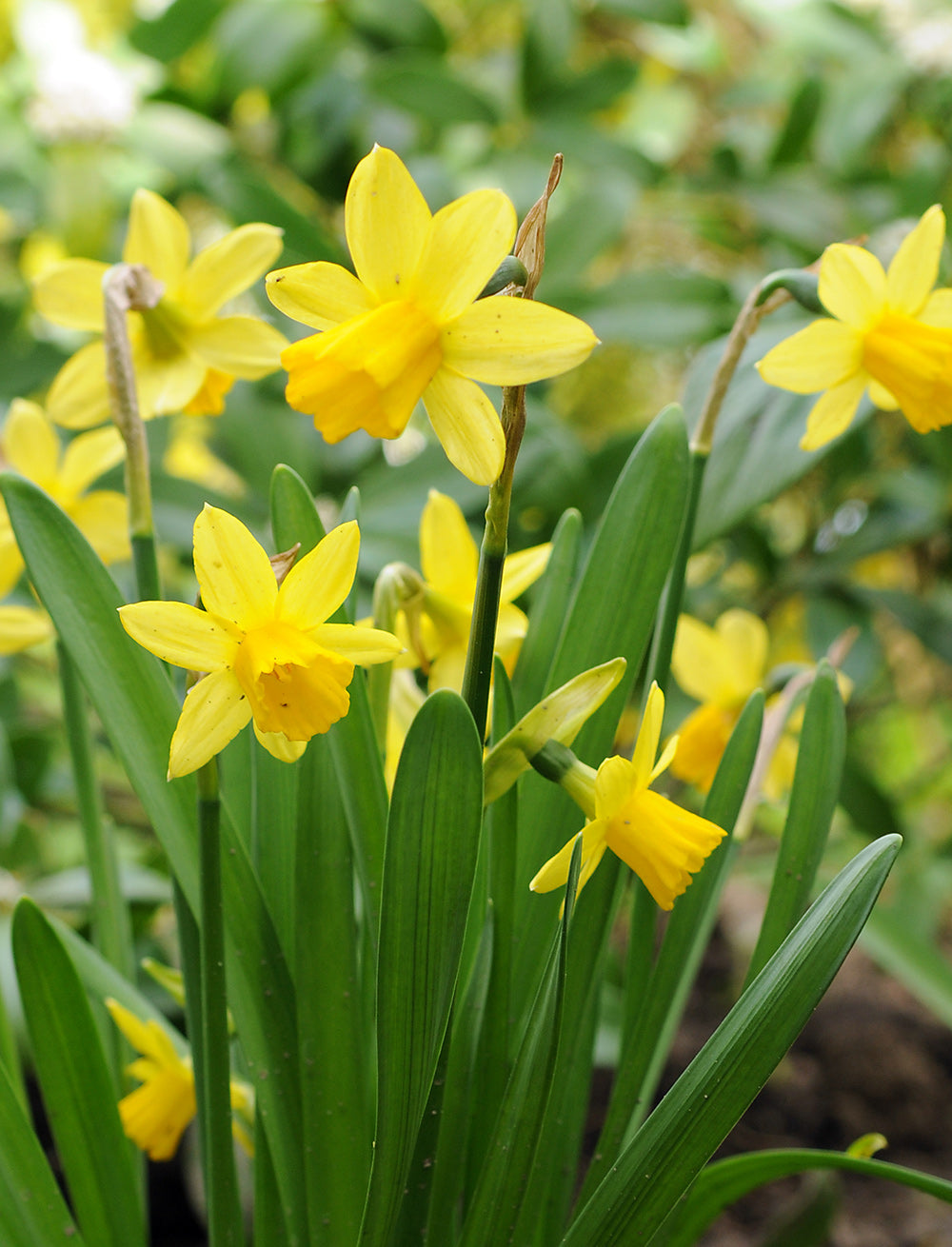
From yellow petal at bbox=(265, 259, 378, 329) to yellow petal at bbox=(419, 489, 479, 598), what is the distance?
5.7 inches

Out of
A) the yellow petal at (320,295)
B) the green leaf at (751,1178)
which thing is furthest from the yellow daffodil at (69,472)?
the green leaf at (751,1178)

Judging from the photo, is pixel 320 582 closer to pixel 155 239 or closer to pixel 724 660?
pixel 155 239

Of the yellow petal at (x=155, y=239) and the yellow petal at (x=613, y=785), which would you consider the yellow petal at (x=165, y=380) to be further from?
the yellow petal at (x=613, y=785)

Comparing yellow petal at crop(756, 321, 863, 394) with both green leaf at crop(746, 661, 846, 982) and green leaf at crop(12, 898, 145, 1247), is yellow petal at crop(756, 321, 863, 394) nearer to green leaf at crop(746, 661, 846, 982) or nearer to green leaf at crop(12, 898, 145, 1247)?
green leaf at crop(746, 661, 846, 982)

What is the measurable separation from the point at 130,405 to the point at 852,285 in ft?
1.02

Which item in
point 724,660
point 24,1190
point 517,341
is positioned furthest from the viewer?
point 724,660

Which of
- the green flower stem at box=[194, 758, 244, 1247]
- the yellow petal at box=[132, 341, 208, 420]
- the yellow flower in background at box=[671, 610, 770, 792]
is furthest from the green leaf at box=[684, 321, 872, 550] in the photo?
the green flower stem at box=[194, 758, 244, 1247]

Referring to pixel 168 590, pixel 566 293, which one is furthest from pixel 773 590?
pixel 168 590

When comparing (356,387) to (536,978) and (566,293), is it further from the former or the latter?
(566,293)

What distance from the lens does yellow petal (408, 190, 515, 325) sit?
1.09 feet

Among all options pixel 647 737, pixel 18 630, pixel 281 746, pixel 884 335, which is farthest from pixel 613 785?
pixel 18 630

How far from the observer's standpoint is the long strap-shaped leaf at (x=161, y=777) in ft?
1.39

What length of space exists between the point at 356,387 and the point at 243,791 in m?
0.25

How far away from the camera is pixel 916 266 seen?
0.43 metres
